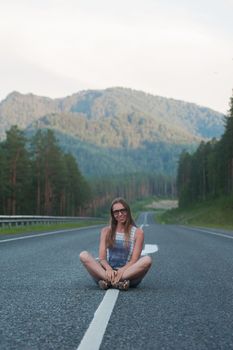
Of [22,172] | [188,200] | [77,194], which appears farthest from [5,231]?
[188,200]

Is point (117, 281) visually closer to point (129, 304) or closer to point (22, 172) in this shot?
point (129, 304)

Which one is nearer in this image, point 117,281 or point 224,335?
point 224,335

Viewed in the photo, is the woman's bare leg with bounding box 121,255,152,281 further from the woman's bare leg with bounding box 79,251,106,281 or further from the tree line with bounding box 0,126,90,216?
the tree line with bounding box 0,126,90,216

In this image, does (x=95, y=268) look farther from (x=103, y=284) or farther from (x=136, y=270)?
(x=136, y=270)

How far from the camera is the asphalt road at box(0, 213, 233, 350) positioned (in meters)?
5.14

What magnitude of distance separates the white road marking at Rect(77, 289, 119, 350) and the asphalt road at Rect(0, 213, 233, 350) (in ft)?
0.20

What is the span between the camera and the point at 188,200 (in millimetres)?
138875

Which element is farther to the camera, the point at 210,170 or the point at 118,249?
the point at 210,170

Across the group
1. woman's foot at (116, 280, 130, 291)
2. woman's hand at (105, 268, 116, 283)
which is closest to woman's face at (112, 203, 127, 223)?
woman's hand at (105, 268, 116, 283)

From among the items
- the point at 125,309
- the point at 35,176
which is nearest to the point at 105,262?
the point at 125,309

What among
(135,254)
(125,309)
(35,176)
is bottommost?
(125,309)

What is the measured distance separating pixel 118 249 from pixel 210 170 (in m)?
112

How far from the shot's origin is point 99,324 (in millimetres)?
5852

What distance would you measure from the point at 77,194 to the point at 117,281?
118798 millimetres
